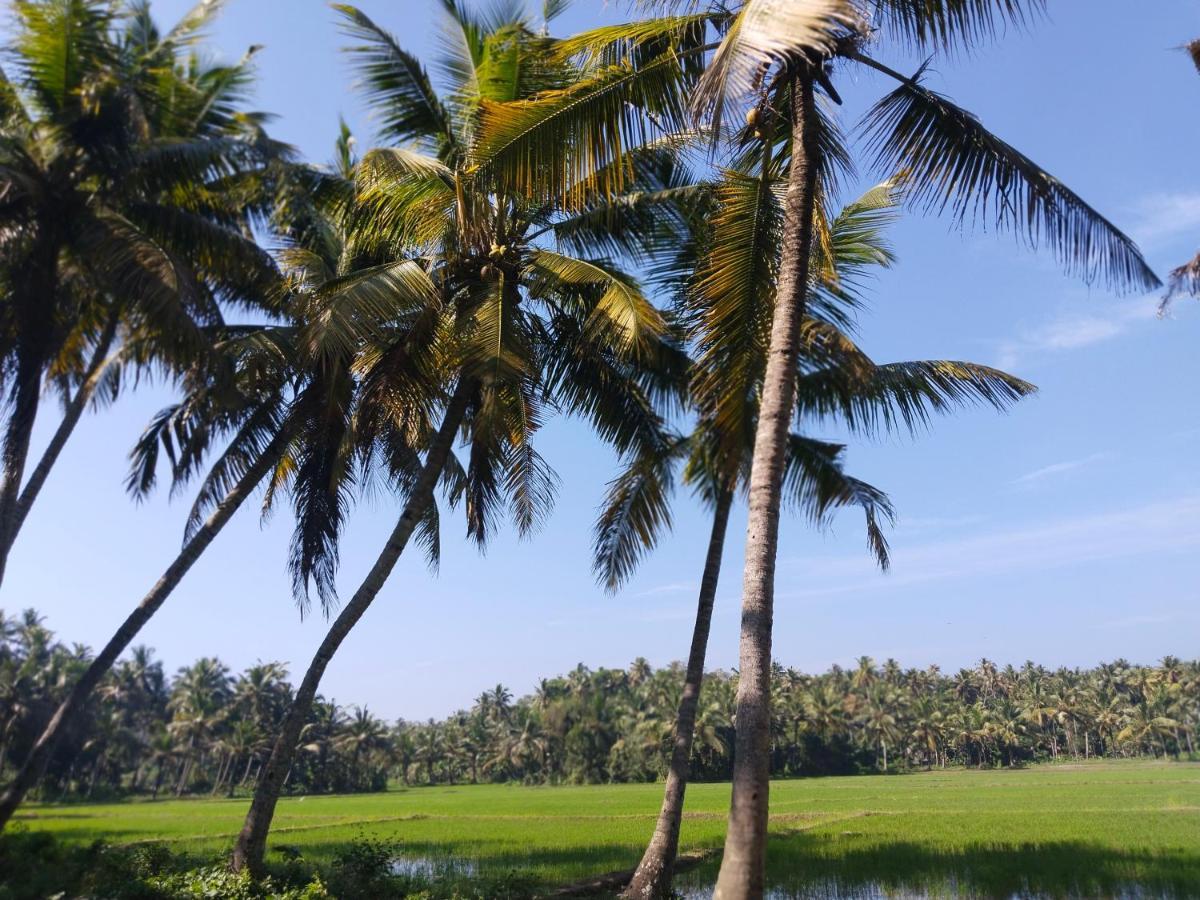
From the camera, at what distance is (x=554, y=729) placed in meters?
58.6

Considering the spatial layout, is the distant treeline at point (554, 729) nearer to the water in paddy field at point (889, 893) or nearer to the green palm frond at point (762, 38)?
the water in paddy field at point (889, 893)

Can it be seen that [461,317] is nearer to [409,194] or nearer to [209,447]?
[409,194]

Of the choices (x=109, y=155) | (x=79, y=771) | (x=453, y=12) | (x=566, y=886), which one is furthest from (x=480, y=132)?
(x=79, y=771)

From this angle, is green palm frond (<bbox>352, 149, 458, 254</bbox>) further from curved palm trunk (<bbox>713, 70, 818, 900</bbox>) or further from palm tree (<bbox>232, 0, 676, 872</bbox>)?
curved palm trunk (<bbox>713, 70, 818, 900</bbox>)

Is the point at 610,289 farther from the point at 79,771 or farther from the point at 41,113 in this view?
the point at 79,771

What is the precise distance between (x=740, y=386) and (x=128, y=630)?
29.0ft

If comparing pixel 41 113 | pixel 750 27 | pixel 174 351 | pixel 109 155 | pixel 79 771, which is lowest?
pixel 79 771

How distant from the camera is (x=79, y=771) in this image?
1854 inches

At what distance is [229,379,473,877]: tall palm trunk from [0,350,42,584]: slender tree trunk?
450 cm

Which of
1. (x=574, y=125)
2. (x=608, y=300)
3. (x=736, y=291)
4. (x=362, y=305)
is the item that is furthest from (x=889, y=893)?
(x=574, y=125)

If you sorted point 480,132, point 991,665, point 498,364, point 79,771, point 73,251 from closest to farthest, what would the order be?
point 480,132 < point 498,364 < point 73,251 < point 79,771 < point 991,665

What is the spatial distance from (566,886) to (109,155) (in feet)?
35.8

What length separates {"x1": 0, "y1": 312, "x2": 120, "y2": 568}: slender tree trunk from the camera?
11.4 metres

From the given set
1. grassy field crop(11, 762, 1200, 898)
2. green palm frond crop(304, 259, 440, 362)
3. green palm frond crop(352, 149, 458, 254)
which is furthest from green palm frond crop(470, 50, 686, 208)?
grassy field crop(11, 762, 1200, 898)
